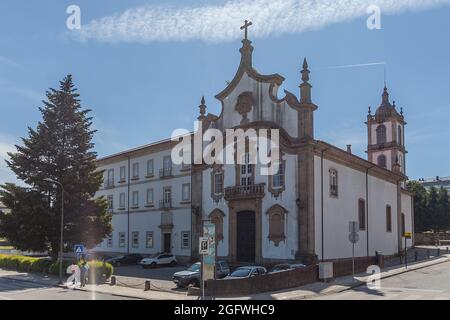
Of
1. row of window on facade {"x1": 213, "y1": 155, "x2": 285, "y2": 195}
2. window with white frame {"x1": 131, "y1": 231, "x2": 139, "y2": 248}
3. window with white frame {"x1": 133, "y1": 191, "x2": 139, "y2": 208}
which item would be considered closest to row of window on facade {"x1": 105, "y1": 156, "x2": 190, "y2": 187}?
window with white frame {"x1": 133, "y1": 191, "x2": 139, "y2": 208}

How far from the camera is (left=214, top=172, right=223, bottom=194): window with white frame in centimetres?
4106

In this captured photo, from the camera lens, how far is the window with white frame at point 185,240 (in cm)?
4567

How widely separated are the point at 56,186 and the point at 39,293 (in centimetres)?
1601

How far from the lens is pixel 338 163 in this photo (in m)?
39.6

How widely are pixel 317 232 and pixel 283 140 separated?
712 cm

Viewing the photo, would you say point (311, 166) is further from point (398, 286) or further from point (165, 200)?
point (165, 200)

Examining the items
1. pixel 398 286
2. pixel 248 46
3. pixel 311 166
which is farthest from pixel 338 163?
pixel 398 286

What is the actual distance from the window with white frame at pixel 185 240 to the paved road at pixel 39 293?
1653 centimetres

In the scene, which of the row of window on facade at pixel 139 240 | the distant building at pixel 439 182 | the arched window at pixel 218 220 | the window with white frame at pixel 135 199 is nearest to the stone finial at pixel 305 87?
the arched window at pixel 218 220

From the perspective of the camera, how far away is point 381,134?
62375 millimetres

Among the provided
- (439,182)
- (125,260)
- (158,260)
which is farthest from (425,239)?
(439,182)

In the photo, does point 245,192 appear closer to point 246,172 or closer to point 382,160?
point 246,172

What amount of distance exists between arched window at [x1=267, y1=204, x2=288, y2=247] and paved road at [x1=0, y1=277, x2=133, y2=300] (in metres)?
15.0
